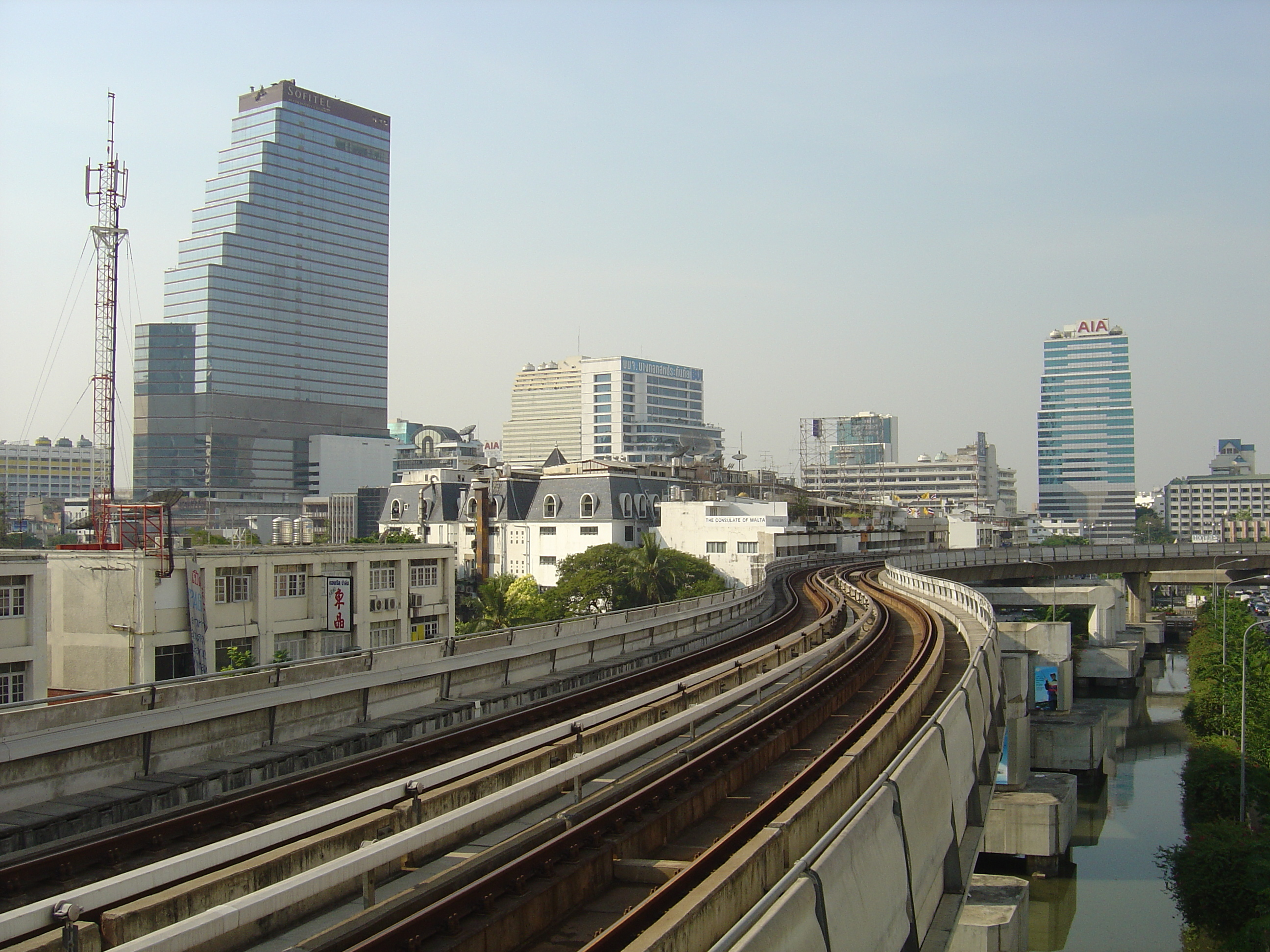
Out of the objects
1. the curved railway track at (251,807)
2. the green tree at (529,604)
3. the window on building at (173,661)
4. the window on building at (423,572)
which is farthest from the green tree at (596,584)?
the curved railway track at (251,807)

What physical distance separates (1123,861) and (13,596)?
37975mm

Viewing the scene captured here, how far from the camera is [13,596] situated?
94.7 feet

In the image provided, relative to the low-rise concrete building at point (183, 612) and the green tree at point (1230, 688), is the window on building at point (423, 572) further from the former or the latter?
the green tree at point (1230, 688)

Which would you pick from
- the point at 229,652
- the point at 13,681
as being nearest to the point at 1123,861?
the point at 229,652

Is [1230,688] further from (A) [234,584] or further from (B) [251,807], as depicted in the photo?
(B) [251,807]

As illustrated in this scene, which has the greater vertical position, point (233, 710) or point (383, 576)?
point (233, 710)

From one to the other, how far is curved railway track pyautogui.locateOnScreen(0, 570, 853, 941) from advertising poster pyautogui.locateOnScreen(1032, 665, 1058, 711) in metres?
33.9

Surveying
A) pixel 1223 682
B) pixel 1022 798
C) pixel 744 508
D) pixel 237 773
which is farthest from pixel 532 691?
pixel 744 508

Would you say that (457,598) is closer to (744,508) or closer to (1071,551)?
(744,508)

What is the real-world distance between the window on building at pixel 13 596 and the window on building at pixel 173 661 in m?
7.22

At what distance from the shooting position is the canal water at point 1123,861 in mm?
31484

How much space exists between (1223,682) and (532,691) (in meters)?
38.9

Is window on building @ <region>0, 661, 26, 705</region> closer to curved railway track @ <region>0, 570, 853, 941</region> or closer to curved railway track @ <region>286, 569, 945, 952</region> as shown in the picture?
curved railway track @ <region>0, 570, 853, 941</region>

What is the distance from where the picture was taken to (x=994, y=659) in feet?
89.5
